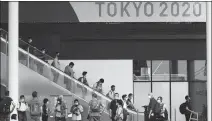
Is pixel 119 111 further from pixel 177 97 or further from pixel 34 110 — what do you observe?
pixel 177 97

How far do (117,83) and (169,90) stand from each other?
2.65 m

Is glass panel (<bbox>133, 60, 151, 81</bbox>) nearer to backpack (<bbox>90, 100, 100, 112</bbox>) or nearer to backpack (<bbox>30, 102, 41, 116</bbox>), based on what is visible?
backpack (<bbox>90, 100, 100, 112</bbox>)

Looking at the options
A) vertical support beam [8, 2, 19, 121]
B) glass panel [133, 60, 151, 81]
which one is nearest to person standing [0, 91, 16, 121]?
vertical support beam [8, 2, 19, 121]

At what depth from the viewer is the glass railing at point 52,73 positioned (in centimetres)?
2616

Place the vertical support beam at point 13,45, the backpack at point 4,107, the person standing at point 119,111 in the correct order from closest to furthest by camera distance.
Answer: the backpack at point 4,107, the vertical support beam at point 13,45, the person standing at point 119,111

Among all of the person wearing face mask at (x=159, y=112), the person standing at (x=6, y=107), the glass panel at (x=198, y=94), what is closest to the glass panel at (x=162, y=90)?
the glass panel at (x=198, y=94)

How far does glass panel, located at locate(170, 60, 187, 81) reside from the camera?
30828 mm

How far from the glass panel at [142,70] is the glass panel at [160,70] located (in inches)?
9.5

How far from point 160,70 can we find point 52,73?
6.40 meters

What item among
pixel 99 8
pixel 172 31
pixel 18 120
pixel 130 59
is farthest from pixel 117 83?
pixel 18 120

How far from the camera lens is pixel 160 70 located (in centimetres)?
3091

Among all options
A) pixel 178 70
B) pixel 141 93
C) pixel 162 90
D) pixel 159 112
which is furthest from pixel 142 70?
pixel 159 112

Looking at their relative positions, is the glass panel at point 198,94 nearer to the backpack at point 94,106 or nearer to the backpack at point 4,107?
the backpack at point 94,106

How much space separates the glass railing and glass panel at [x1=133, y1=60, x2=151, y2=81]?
3.78 metres
